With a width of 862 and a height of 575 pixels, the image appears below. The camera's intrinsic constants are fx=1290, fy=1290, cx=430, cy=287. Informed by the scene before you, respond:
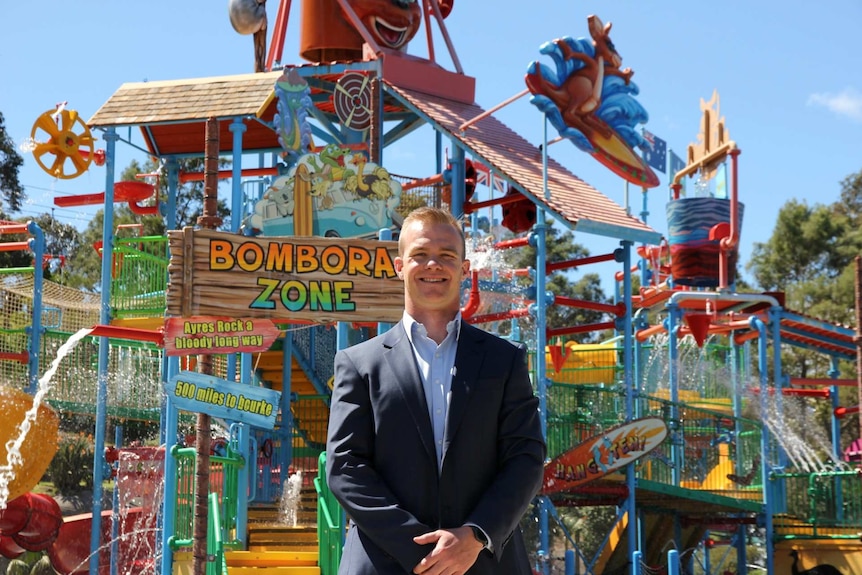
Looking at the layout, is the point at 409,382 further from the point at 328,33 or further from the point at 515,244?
the point at 328,33

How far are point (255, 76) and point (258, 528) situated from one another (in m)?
6.36

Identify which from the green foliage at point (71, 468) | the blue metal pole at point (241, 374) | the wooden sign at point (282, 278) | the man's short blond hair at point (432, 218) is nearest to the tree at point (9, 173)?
the green foliage at point (71, 468)

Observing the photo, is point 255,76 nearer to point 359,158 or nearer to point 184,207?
point 359,158

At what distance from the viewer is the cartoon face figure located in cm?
1994

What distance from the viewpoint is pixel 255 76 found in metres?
17.6

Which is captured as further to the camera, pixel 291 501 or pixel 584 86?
pixel 584 86

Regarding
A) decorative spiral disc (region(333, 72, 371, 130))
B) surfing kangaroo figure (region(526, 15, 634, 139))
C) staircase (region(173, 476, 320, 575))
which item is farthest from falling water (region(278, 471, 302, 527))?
surfing kangaroo figure (region(526, 15, 634, 139))

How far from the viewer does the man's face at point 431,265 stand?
3990 mm

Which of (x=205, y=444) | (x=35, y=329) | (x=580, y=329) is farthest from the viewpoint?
(x=580, y=329)

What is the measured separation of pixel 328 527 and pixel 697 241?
30.9ft

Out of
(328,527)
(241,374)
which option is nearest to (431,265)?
(328,527)

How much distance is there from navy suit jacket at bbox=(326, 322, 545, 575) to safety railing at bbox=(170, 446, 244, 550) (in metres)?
8.47

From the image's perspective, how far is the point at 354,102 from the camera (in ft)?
57.4

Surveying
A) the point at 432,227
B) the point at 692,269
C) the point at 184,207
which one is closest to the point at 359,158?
the point at 692,269
